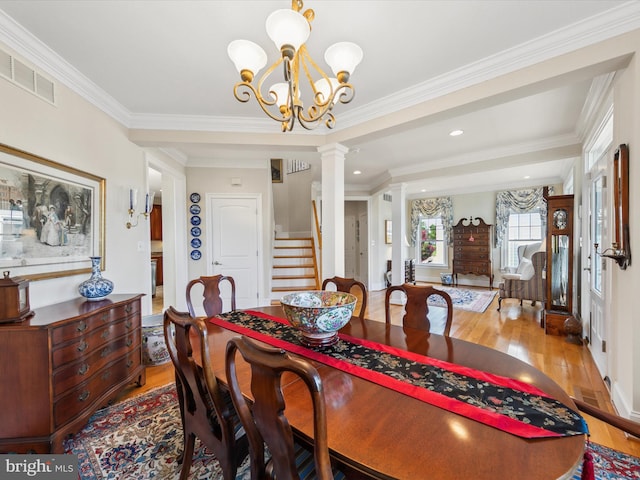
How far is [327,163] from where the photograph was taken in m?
3.24

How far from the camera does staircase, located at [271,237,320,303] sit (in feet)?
16.5

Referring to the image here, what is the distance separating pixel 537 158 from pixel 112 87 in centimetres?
506

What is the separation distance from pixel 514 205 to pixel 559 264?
10.6 ft

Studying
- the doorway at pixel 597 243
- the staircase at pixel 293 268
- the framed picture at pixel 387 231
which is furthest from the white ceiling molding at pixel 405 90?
the framed picture at pixel 387 231

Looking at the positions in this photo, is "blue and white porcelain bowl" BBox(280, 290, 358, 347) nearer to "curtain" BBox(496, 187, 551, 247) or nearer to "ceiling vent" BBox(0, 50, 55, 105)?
"ceiling vent" BBox(0, 50, 55, 105)

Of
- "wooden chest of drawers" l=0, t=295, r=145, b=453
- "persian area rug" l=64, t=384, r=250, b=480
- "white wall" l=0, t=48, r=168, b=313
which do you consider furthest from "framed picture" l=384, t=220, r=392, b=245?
"wooden chest of drawers" l=0, t=295, r=145, b=453

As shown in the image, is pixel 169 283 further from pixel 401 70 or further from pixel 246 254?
pixel 401 70

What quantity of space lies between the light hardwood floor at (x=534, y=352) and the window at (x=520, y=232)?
1830mm

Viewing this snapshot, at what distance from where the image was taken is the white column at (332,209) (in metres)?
3.21

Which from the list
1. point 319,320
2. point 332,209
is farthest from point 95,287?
point 332,209

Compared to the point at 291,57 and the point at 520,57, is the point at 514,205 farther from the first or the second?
the point at 291,57

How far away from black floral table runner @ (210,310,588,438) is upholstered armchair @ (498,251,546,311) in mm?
4367

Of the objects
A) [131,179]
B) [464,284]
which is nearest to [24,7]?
[131,179]

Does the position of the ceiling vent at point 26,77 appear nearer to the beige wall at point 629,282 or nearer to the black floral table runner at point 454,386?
the black floral table runner at point 454,386
